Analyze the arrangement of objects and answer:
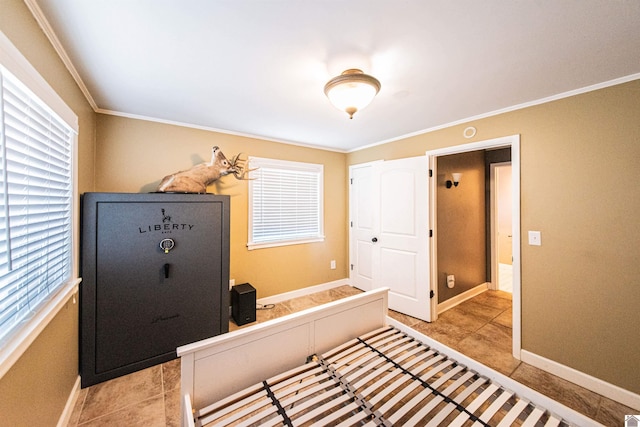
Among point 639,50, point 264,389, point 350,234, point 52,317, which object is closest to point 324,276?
point 350,234

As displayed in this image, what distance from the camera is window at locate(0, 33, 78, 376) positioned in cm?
91

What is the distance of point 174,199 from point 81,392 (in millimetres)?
1581

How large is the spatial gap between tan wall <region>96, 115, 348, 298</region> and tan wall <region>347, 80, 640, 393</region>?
8.09ft

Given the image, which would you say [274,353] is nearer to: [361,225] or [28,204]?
[28,204]

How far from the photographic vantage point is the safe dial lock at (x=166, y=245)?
2084 millimetres

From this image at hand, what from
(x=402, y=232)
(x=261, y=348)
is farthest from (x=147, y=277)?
(x=402, y=232)

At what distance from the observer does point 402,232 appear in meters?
3.06

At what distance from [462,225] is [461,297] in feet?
3.39

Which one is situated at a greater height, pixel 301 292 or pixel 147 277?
pixel 147 277

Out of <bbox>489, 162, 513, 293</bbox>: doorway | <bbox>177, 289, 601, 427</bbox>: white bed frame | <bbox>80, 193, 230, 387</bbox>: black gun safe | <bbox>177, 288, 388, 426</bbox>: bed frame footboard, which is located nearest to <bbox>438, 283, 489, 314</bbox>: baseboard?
<bbox>489, 162, 513, 293</bbox>: doorway

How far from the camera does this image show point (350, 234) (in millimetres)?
4094

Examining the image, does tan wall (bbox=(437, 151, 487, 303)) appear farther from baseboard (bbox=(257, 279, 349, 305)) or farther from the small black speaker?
the small black speaker

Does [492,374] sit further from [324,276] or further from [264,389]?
[324,276]

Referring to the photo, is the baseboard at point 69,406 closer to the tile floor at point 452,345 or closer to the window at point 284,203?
the tile floor at point 452,345
